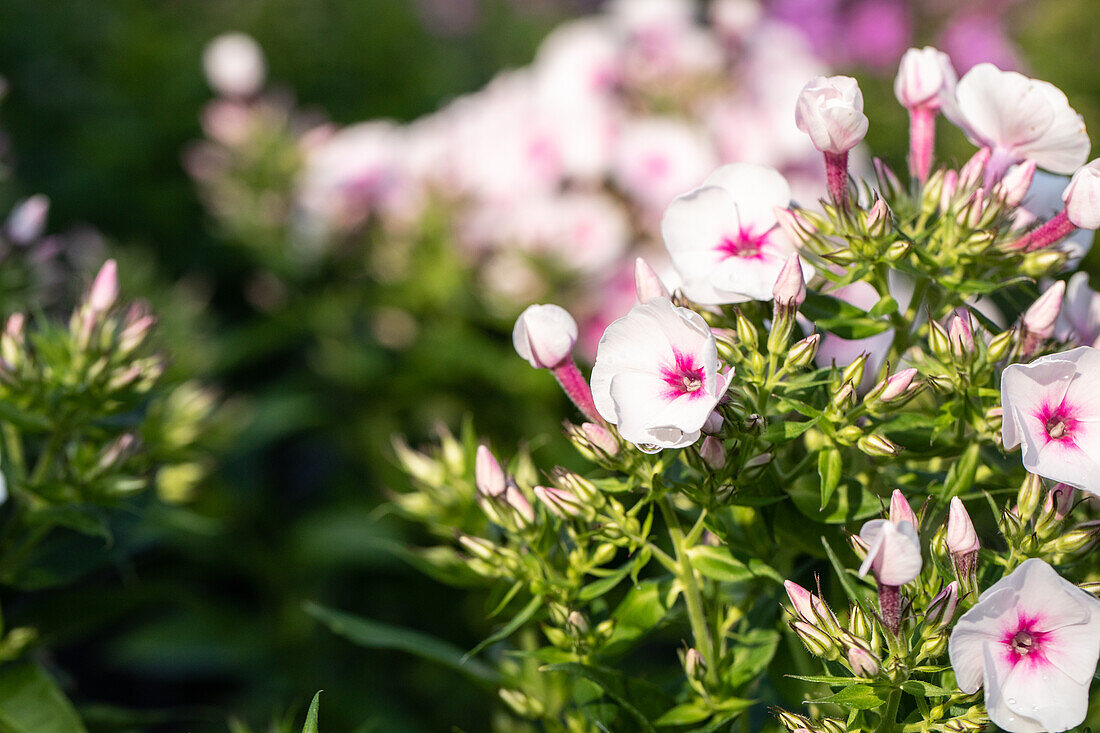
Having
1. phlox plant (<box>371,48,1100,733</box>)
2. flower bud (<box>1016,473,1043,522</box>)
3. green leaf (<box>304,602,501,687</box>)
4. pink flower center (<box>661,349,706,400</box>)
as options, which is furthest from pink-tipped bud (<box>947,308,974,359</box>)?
green leaf (<box>304,602,501,687</box>)

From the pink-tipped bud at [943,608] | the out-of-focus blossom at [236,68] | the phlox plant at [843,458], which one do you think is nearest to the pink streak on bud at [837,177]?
the phlox plant at [843,458]

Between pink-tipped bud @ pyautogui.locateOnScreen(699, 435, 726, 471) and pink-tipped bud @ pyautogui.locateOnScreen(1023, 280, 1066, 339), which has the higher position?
pink-tipped bud @ pyautogui.locateOnScreen(1023, 280, 1066, 339)

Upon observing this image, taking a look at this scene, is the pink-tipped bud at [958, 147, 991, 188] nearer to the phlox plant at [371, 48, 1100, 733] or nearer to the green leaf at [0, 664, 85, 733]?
the phlox plant at [371, 48, 1100, 733]

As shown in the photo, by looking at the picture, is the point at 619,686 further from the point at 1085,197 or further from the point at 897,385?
the point at 1085,197

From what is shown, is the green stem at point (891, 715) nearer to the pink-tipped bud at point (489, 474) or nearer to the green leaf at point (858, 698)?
the green leaf at point (858, 698)

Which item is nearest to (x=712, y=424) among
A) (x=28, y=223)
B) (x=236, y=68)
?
(x=28, y=223)
